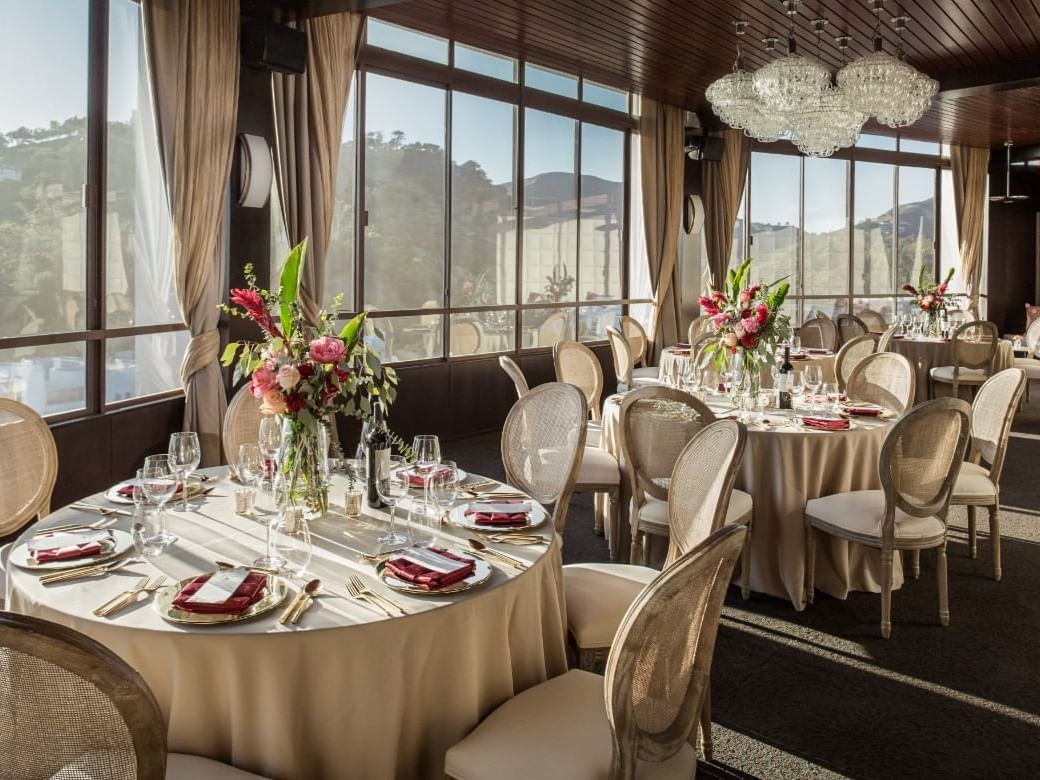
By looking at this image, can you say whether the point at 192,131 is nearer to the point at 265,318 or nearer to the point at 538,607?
the point at 265,318

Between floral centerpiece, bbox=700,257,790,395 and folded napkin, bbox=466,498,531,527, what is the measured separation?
2.22 meters

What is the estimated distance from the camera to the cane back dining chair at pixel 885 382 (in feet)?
16.8

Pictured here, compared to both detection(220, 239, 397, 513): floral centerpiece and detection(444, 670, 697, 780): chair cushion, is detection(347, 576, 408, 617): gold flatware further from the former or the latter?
detection(220, 239, 397, 513): floral centerpiece

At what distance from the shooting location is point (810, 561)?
157 inches

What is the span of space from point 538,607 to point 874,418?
2850 millimetres

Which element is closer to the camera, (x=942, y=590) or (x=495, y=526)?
(x=495, y=526)

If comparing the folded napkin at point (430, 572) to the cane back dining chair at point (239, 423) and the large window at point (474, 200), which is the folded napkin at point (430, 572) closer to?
the cane back dining chair at point (239, 423)

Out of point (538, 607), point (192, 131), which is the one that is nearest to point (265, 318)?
point (538, 607)

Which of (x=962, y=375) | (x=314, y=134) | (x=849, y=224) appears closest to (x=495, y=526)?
(x=314, y=134)

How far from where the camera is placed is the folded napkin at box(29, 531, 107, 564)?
2234 mm

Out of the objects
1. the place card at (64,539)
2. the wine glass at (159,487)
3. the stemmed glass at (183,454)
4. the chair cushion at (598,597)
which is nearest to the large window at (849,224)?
the chair cushion at (598,597)

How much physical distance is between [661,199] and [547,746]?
28.6 feet

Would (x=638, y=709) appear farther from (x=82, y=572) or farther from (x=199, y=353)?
(x=199, y=353)

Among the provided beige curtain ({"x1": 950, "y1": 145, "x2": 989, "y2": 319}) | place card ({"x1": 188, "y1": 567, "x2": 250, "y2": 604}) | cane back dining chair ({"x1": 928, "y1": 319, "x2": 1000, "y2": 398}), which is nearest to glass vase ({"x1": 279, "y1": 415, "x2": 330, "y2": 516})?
place card ({"x1": 188, "y1": 567, "x2": 250, "y2": 604})
